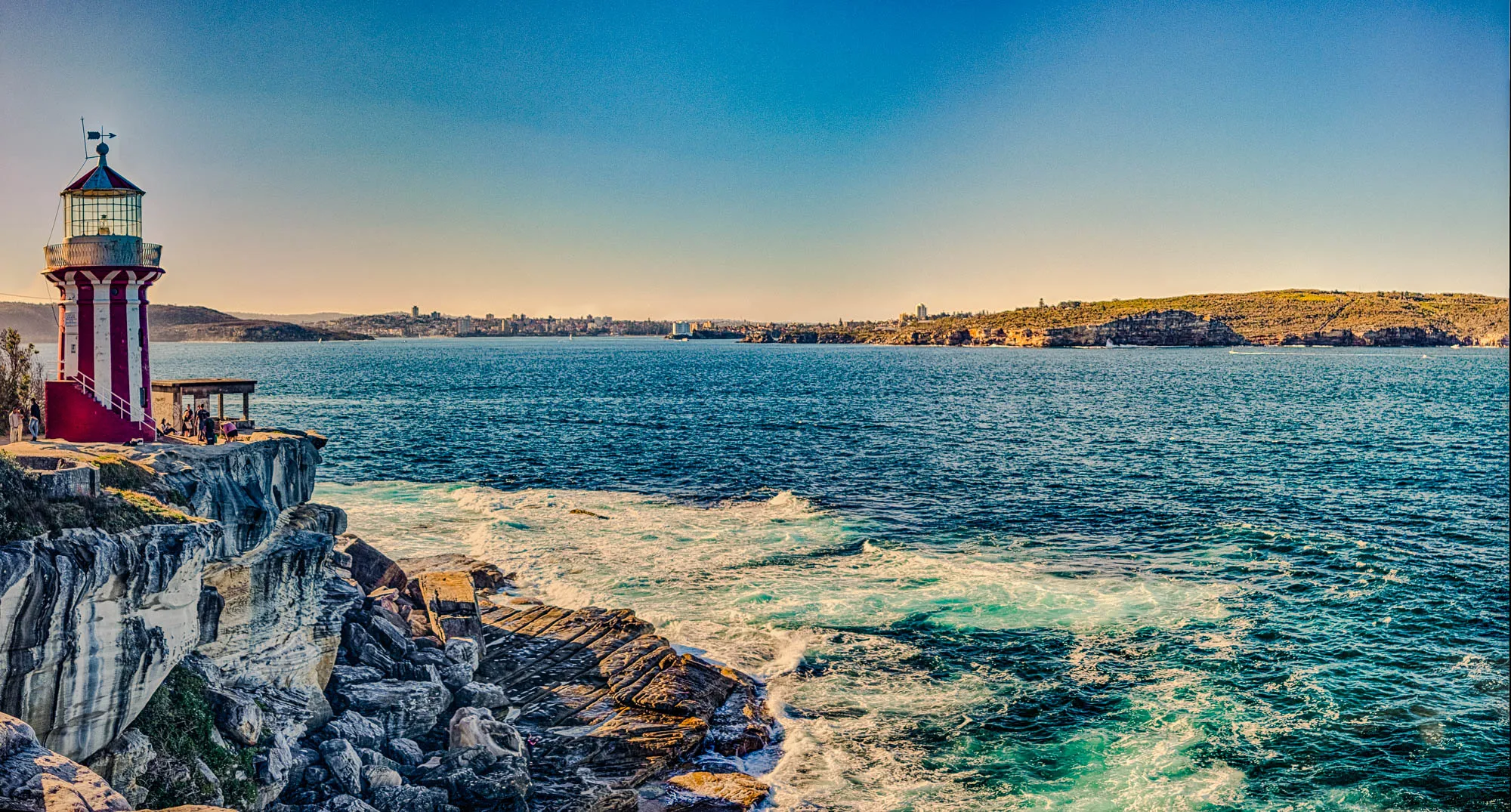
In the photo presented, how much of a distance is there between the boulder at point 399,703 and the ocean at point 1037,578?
6524 mm

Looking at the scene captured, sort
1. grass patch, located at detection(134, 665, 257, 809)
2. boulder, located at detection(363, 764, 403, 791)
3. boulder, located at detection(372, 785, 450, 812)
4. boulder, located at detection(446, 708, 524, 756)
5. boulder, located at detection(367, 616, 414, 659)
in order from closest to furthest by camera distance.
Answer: grass patch, located at detection(134, 665, 257, 809) < boulder, located at detection(372, 785, 450, 812) < boulder, located at detection(363, 764, 403, 791) < boulder, located at detection(446, 708, 524, 756) < boulder, located at detection(367, 616, 414, 659)

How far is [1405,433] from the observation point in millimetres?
68688

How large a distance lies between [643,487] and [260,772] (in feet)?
105

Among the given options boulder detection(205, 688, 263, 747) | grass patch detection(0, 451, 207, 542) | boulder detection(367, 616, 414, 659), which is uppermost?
grass patch detection(0, 451, 207, 542)

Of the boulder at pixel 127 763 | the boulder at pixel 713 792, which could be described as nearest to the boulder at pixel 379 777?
the boulder at pixel 127 763

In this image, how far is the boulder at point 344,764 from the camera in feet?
50.2

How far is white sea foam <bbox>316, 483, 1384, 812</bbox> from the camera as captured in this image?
1900 cm

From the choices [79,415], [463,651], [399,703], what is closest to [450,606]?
[463,651]

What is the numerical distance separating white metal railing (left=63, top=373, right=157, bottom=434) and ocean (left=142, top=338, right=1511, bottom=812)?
41.0 ft

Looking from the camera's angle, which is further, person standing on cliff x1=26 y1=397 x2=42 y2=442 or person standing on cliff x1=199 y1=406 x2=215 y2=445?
person standing on cliff x1=199 y1=406 x2=215 y2=445

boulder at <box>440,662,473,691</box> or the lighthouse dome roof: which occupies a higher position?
the lighthouse dome roof

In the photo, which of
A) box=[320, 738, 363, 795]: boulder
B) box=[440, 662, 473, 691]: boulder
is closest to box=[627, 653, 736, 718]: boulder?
box=[440, 662, 473, 691]: boulder

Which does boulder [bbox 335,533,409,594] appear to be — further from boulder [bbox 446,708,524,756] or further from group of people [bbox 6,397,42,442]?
boulder [bbox 446,708,524,756]

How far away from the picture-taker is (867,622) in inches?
1077
